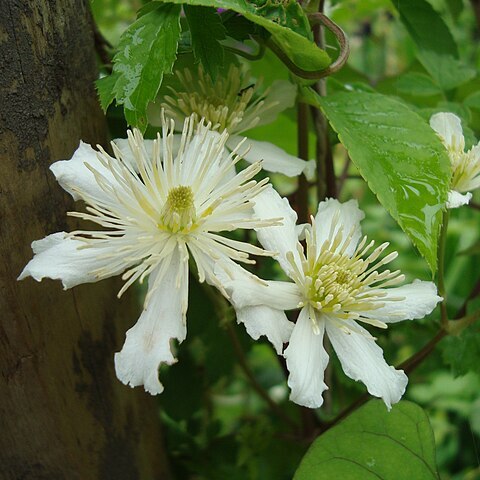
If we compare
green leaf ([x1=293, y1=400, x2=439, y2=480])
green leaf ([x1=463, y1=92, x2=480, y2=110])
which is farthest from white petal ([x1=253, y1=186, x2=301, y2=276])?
green leaf ([x1=463, y1=92, x2=480, y2=110])

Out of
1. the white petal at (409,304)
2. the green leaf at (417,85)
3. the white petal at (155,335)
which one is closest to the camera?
the white petal at (155,335)

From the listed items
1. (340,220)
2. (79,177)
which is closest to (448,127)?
(340,220)

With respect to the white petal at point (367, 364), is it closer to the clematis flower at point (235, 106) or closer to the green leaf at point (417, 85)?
the clematis flower at point (235, 106)

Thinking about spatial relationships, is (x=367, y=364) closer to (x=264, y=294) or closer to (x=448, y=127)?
(x=264, y=294)

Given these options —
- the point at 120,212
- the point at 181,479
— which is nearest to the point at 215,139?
the point at 120,212

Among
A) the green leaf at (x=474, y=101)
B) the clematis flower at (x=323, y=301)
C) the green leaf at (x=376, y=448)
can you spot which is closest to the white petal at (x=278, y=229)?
the clematis flower at (x=323, y=301)

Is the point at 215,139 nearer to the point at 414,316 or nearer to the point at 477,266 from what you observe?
the point at 414,316
